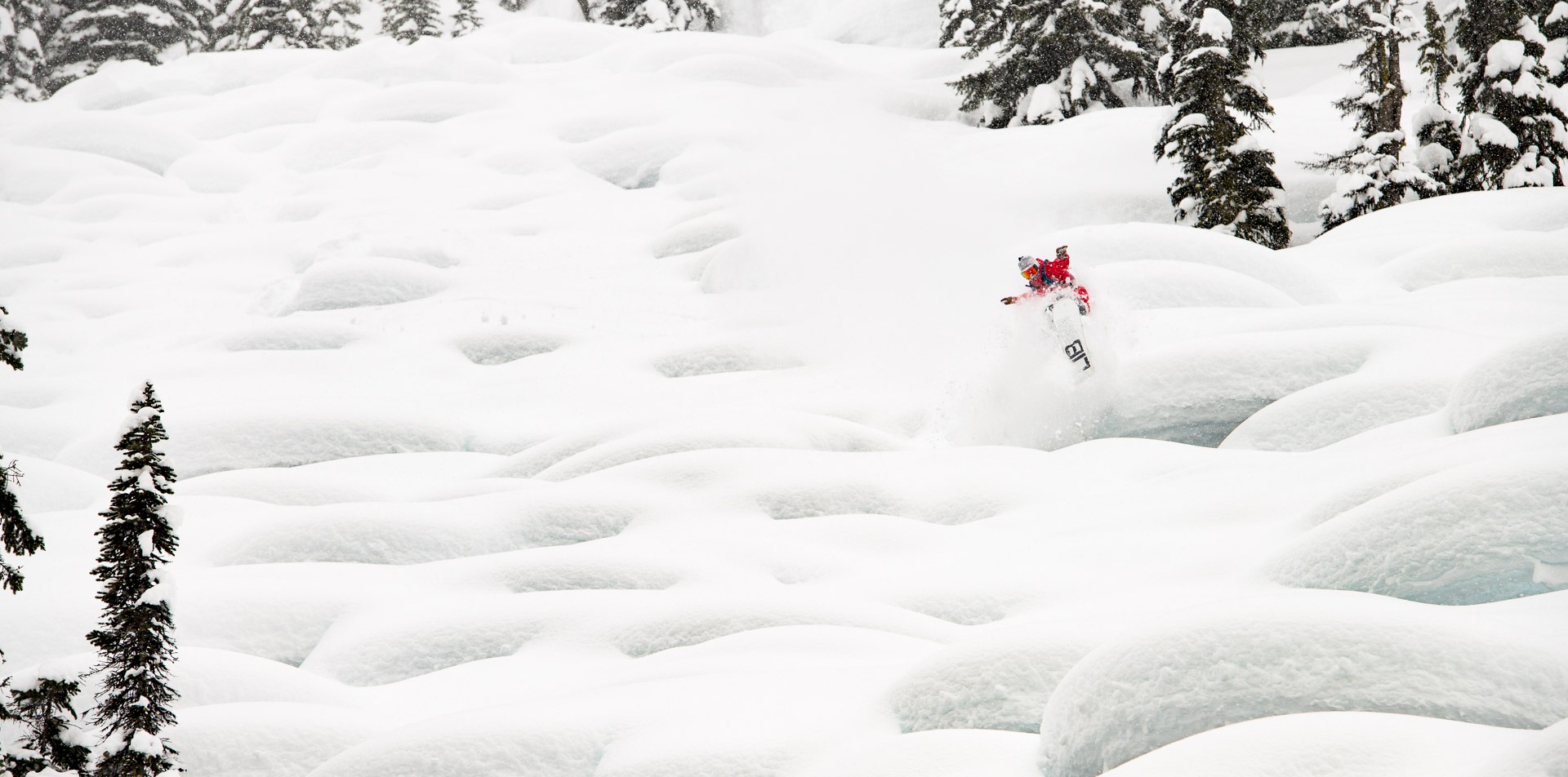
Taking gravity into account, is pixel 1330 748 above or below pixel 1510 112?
above

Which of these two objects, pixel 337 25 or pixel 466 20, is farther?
pixel 466 20

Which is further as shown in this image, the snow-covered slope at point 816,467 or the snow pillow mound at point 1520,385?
the snow pillow mound at point 1520,385

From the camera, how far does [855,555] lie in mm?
6707

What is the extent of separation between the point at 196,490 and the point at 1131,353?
7931mm

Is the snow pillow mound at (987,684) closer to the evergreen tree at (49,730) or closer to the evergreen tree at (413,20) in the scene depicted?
the evergreen tree at (49,730)

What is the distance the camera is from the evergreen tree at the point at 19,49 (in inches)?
1359

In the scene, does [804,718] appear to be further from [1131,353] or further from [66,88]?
[66,88]

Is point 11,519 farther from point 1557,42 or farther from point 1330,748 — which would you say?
point 1557,42

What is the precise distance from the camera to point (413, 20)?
41.5 m

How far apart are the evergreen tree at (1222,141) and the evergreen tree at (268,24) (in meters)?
30.9

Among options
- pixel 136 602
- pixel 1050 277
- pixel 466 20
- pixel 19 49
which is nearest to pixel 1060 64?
pixel 1050 277

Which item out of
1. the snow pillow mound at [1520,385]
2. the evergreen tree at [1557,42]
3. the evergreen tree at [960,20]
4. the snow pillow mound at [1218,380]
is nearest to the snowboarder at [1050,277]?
the snow pillow mound at [1218,380]

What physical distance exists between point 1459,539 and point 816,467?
14.4ft

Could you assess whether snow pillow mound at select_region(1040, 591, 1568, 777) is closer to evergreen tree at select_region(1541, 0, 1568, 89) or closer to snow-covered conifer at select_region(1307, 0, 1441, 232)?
snow-covered conifer at select_region(1307, 0, 1441, 232)
